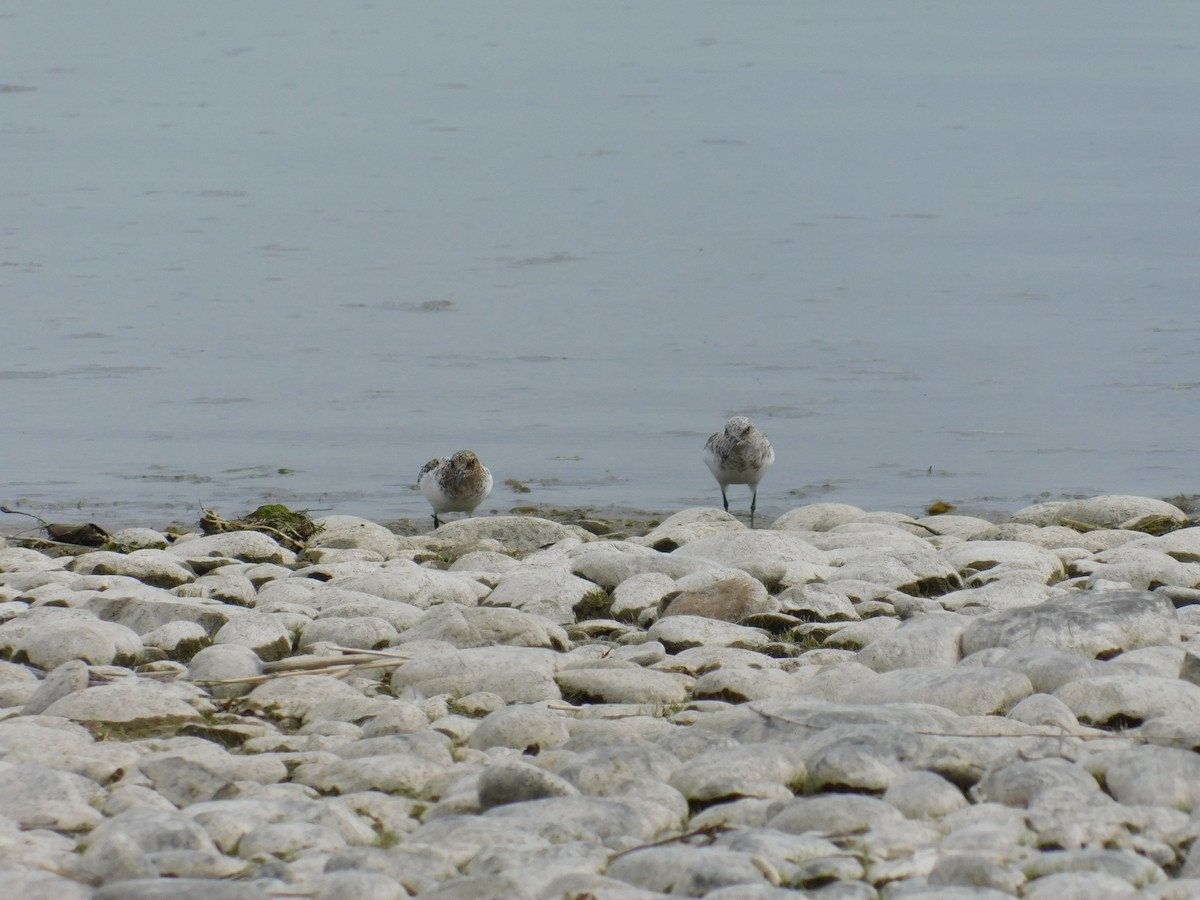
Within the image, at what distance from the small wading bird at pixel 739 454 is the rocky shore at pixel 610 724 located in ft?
8.78

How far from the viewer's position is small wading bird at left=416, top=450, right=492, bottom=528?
32.9 ft

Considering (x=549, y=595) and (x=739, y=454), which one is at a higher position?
Answer: (x=739, y=454)

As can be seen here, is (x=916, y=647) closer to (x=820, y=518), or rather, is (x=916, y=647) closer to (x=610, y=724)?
(x=610, y=724)

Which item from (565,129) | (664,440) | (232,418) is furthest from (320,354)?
(565,129)

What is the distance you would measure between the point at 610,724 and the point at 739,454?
222 inches

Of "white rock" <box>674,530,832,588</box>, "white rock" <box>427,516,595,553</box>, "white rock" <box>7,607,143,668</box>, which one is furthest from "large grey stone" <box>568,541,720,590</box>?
"white rock" <box>7,607,143,668</box>

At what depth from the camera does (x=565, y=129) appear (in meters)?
22.8

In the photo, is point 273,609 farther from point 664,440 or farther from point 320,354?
point 320,354

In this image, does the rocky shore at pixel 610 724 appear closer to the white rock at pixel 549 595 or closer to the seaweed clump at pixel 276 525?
the white rock at pixel 549 595

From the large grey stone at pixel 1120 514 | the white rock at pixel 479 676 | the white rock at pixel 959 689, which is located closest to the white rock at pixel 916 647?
the white rock at pixel 959 689

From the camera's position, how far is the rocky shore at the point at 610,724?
3.73m

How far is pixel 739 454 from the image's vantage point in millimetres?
10484

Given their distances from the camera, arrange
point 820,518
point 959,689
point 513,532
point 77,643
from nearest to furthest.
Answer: point 959,689 → point 77,643 → point 513,532 → point 820,518

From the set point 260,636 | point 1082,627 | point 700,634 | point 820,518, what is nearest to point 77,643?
point 260,636
